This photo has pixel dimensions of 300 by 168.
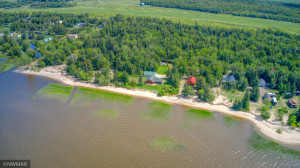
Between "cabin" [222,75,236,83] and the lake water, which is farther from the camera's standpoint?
"cabin" [222,75,236,83]

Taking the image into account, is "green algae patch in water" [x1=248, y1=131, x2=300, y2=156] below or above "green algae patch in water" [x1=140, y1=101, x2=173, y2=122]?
below

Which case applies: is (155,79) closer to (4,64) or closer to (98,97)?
(98,97)

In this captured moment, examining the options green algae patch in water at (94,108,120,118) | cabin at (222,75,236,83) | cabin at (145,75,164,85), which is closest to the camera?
green algae patch in water at (94,108,120,118)

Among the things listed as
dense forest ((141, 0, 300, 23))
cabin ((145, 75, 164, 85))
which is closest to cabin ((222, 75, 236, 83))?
cabin ((145, 75, 164, 85))

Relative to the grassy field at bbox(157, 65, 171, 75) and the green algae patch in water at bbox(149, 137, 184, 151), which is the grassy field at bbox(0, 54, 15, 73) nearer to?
the grassy field at bbox(157, 65, 171, 75)

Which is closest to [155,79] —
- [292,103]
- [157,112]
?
[157,112]

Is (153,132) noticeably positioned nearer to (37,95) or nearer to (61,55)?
(37,95)
